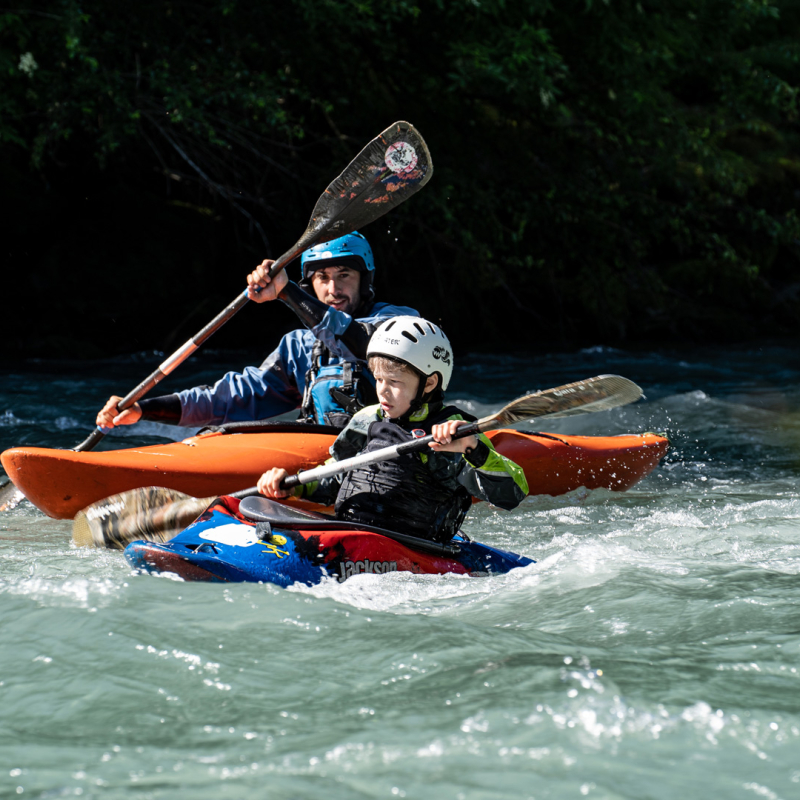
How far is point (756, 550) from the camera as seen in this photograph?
3.47 metres

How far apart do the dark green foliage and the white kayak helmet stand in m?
5.14

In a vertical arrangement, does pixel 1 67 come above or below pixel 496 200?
above

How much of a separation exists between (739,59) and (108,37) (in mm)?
6596

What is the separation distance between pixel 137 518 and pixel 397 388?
3.54 ft

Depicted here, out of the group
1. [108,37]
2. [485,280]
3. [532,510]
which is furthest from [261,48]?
[532,510]

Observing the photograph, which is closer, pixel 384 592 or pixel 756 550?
pixel 384 592

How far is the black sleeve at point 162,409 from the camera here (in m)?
4.29

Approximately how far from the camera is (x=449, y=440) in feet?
9.71

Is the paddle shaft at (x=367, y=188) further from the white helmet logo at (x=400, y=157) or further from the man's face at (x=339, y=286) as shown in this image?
the man's face at (x=339, y=286)

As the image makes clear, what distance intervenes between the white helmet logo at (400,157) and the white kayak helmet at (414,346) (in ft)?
4.39

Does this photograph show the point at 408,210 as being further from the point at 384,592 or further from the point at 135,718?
the point at 135,718

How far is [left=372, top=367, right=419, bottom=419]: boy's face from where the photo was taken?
3.20 m

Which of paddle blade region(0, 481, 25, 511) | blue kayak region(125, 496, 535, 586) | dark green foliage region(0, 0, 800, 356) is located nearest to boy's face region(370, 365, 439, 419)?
blue kayak region(125, 496, 535, 586)

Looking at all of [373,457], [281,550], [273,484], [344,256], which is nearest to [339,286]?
[344,256]
